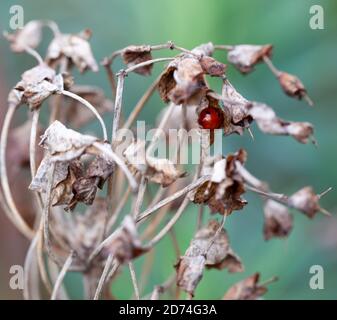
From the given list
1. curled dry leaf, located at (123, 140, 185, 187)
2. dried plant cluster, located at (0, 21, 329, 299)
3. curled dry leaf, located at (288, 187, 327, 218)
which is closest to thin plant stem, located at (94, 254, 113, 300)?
dried plant cluster, located at (0, 21, 329, 299)

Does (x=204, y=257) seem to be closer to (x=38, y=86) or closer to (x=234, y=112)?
(x=234, y=112)

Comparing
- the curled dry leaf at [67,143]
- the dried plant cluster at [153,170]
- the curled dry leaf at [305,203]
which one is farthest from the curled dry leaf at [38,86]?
the curled dry leaf at [305,203]

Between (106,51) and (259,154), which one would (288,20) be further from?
(106,51)

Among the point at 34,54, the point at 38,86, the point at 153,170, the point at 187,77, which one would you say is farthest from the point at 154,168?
the point at 34,54

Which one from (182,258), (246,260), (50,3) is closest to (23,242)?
(246,260)

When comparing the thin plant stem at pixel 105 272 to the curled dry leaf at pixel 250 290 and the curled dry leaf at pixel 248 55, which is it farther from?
the curled dry leaf at pixel 248 55

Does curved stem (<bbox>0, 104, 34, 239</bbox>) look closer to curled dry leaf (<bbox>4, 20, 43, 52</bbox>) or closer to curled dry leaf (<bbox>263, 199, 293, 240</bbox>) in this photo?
curled dry leaf (<bbox>4, 20, 43, 52</bbox>)

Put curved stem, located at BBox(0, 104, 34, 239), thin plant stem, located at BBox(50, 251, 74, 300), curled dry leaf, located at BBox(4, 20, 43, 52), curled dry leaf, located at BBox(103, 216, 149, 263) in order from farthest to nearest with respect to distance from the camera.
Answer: curled dry leaf, located at BBox(4, 20, 43, 52) < curved stem, located at BBox(0, 104, 34, 239) < thin plant stem, located at BBox(50, 251, 74, 300) < curled dry leaf, located at BBox(103, 216, 149, 263)
